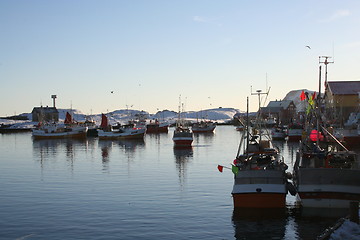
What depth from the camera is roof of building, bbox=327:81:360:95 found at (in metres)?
126

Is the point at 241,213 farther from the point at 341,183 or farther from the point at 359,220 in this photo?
the point at 359,220

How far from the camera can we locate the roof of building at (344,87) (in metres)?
126

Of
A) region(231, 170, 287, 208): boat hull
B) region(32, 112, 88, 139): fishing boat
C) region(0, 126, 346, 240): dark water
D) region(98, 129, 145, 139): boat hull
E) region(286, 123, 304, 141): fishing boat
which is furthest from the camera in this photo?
region(32, 112, 88, 139): fishing boat

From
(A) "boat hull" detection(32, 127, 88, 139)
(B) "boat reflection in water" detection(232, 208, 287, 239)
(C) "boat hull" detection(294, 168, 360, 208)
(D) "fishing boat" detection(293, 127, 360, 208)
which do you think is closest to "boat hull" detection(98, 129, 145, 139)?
(A) "boat hull" detection(32, 127, 88, 139)

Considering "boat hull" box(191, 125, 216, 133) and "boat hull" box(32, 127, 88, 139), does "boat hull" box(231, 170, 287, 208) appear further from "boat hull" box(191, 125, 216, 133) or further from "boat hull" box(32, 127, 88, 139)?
"boat hull" box(191, 125, 216, 133)

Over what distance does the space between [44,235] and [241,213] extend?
1168 centimetres

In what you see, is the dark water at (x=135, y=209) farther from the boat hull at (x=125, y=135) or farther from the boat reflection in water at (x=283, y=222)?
the boat hull at (x=125, y=135)

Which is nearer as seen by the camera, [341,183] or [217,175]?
[341,183]

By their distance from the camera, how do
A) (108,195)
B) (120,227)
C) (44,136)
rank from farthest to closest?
(44,136) → (108,195) → (120,227)

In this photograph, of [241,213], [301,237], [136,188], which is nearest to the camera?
[301,237]

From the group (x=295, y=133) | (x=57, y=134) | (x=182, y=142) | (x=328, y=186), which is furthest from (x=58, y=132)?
(x=328, y=186)

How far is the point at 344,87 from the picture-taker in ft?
422

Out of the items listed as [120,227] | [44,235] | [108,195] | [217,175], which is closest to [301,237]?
[120,227]

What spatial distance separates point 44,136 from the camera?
460ft
